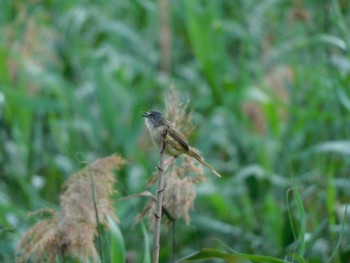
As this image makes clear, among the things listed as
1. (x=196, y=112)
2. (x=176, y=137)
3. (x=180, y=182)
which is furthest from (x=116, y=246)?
(x=196, y=112)

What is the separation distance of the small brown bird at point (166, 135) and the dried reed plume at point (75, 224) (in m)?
0.19

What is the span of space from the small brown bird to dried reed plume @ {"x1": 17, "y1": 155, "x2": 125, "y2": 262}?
0.19m

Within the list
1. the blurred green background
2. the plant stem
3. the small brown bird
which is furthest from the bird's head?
the blurred green background

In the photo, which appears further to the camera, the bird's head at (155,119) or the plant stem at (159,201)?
the bird's head at (155,119)

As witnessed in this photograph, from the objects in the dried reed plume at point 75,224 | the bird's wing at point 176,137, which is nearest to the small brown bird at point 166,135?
the bird's wing at point 176,137

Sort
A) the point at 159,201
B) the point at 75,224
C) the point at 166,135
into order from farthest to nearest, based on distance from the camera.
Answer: the point at 75,224 < the point at 166,135 < the point at 159,201

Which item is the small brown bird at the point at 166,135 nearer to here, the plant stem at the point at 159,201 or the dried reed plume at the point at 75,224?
the plant stem at the point at 159,201

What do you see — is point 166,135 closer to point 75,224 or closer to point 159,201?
point 159,201

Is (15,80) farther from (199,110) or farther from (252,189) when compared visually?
(252,189)

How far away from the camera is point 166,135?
2.00 metres

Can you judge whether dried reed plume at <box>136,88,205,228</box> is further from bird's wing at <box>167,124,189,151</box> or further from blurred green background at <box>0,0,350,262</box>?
blurred green background at <box>0,0,350,262</box>

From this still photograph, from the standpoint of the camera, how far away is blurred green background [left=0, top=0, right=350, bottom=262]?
3.82 meters

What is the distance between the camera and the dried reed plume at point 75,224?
6.88 feet

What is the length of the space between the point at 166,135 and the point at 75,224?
346 mm
